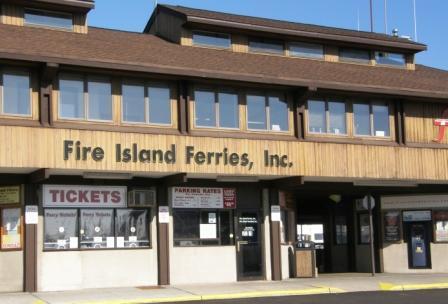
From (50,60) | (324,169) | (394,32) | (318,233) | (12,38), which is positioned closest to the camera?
(50,60)

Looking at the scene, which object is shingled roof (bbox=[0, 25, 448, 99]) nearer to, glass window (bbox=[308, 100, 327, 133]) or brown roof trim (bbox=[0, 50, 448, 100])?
brown roof trim (bbox=[0, 50, 448, 100])

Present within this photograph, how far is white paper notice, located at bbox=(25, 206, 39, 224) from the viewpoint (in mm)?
19719

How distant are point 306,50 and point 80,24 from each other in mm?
8724

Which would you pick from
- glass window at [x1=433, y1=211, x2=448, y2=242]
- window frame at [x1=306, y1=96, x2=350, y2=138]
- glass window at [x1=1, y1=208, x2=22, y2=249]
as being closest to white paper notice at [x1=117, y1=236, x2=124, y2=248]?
glass window at [x1=1, y1=208, x2=22, y2=249]

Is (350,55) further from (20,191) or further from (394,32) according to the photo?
(20,191)

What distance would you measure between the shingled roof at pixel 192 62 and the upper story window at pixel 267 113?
87 centimetres

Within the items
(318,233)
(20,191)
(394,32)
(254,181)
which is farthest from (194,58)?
(394,32)

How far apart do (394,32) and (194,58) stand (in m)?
15.0

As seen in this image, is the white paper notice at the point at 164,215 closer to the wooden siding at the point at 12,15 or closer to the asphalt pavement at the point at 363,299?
the asphalt pavement at the point at 363,299

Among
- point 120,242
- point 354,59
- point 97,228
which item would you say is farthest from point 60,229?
point 354,59

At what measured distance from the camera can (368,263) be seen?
26.7 meters

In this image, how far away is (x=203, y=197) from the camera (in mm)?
22594

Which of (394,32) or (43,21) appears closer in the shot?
(43,21)

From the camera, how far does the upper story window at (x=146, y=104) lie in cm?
2091
